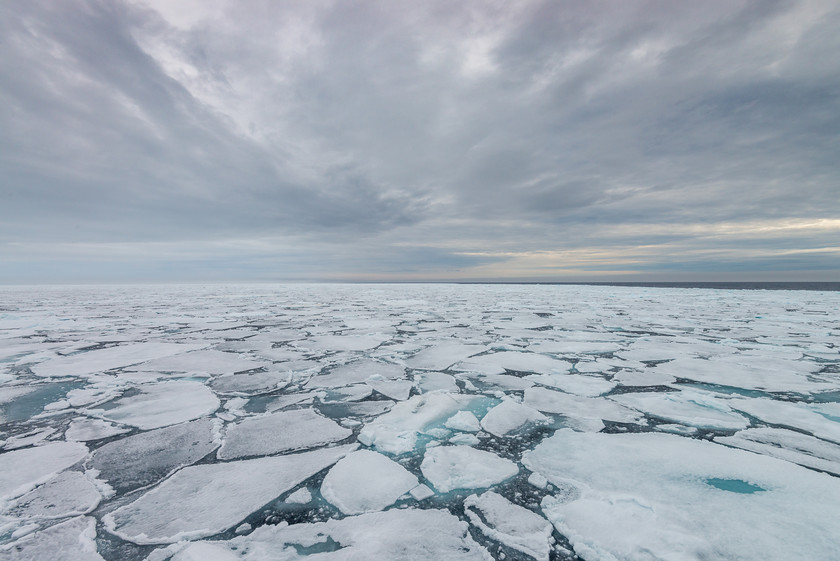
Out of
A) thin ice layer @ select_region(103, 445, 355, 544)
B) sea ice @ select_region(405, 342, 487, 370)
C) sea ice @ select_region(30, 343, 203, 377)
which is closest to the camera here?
thin ice layer @ select_region(103, 445, 355, 544)

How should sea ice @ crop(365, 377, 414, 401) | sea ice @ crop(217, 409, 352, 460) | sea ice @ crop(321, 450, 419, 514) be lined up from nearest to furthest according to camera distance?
sea ice @ crop(321, 450, 419, 514) → sea ice @ crop(217, 409, 352, 460) → sea ice @ crop(365, 377, 414, 401)

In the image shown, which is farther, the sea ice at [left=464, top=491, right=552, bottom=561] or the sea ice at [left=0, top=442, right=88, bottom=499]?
the sea ice at [left=0, top=442, right=88, bottom=499]

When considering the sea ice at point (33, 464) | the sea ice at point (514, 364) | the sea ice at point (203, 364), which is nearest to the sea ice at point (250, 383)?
the sea ice at point (203, 364)

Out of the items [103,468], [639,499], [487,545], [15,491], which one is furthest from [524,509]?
[15,491]

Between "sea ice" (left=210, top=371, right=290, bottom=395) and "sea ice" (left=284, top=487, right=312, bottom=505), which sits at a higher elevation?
"sea ice" (left=284, top=487, right=312, bottom=505)

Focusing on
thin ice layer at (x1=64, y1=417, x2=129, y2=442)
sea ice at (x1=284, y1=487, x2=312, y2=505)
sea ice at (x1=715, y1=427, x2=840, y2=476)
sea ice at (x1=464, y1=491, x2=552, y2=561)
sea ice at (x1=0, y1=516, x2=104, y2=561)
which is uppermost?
sea ice at (x1=715, y1=427, x2=840, y2=476)

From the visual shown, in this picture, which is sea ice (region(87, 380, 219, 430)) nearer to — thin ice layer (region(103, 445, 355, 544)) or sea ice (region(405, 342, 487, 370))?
thin ice layer (region(103, 445, 355, 544))

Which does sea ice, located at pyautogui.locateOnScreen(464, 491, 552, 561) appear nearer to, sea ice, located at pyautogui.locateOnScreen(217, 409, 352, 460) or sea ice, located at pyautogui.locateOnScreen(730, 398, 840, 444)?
sea ice, located at pyautogui.locateOnScreen(217, 409, 352, 460)

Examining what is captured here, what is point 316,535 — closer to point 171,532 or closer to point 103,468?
point 171,532

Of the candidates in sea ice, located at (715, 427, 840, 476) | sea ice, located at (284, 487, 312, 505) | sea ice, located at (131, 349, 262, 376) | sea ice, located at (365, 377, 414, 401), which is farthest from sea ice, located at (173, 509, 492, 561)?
sea ice, located at (131, 349, 262, 376)
